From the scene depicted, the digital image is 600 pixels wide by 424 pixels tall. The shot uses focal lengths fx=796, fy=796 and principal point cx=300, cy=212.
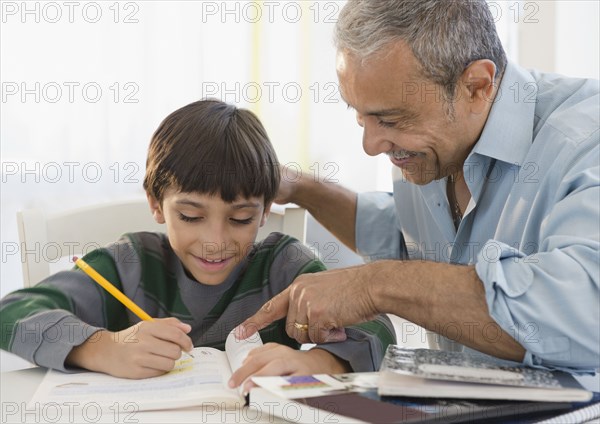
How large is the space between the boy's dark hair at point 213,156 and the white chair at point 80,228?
0.64ft

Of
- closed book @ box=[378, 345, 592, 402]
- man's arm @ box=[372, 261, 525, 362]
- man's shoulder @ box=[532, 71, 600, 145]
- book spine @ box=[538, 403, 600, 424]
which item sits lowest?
book spine @ box=[538, 403, 600, 424]

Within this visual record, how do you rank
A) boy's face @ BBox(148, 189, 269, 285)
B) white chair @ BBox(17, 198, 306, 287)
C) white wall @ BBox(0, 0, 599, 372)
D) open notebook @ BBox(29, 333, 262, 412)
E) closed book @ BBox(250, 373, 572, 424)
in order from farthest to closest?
white wall @ BBox(0, 0, 599, 372) < white chair @ BBox(17, 198, 306, 287) < boy's face @ BBox(148, 189, 269, 285) < open notebook @ BBox(29, 333, 262, 412) < closed book @ BBox(250, 373, 572, 424)

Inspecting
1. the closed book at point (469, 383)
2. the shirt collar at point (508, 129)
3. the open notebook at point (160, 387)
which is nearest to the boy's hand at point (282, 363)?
the open notebook at point (160, 387)

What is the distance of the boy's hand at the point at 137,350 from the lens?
0.96m

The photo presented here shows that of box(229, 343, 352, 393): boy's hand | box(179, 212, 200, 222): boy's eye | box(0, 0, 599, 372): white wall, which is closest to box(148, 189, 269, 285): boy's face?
box(179, 212, 200, 222): boy's eye

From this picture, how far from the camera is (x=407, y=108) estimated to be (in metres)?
1.16

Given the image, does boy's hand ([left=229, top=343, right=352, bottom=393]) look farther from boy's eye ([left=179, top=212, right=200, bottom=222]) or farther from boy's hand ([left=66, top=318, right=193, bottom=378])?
boy's eye ([left=179, top=212, right=200, bottom=222])

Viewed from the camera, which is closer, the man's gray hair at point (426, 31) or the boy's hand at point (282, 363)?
the boy's hand at point (282, 363)

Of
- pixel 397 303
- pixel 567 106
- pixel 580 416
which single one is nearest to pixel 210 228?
pixel 397 303

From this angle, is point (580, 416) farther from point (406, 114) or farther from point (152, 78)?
point (152, 78)

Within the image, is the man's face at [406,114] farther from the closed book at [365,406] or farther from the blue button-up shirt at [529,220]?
the closed book at [365,406]

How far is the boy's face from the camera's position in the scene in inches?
50.3

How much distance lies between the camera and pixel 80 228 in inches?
59.4

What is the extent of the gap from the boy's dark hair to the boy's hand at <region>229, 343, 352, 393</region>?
1.26 feet
